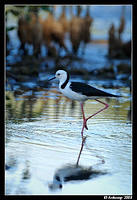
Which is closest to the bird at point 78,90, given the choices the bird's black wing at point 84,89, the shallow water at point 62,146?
the bird's black wing at point 84,89

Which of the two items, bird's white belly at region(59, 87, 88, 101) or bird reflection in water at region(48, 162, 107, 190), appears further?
bird's white belly at region(59, 87, 88, 101)

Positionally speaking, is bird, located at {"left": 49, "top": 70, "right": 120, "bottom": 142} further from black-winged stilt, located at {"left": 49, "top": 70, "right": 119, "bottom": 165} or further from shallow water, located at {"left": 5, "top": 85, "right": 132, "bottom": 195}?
shallow water, located at {"left": 5, "top": 85, "right": 132, "bottom": 195}

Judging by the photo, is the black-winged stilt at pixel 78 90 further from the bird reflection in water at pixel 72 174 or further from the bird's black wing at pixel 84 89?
the bird reflection in water at pixel 72 174

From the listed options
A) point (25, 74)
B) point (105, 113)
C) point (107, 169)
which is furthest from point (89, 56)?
point (107, 169)

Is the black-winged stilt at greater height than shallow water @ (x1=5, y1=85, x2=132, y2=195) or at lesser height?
greater

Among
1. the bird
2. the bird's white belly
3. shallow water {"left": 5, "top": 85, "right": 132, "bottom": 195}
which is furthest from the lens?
the bird's white belly

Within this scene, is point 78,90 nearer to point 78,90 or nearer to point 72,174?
point 78,90

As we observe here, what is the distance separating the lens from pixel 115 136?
261 inches

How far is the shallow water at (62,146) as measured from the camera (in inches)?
180

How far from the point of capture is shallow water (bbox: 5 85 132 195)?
4.58 m

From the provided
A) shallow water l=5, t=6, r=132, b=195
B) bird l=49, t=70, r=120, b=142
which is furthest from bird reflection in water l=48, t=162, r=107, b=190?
bird l=49, t=70, r=120, b=142

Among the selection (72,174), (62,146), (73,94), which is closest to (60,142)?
(62,146)
